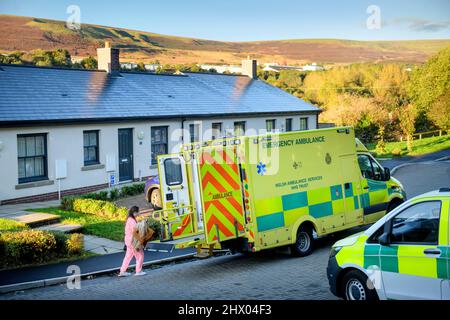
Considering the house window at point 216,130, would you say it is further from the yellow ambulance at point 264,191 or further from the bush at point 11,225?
the yellow ambulance at point 264,191

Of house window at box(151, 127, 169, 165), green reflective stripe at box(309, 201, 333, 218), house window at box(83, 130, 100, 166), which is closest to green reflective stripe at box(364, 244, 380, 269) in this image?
green reflective stripe at box(309, 201, 333, 218)

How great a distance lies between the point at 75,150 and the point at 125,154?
3.02 m

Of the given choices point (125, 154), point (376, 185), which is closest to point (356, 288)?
point (376, 185)

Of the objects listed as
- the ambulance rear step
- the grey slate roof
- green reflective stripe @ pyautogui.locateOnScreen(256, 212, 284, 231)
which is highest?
the grey slate roof

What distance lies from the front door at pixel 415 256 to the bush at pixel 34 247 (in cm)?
837

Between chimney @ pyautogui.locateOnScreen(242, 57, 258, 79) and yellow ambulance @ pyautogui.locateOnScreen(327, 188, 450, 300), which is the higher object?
chimney @ pyautogui.locateOnScreen(242, 57, 258, 79)

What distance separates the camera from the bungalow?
72.3 ft

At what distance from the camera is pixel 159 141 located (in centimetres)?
2852

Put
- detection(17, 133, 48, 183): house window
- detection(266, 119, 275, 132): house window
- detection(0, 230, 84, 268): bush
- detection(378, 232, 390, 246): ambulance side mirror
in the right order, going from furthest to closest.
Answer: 1. detection(266, 119, 275, 132): house window
2. detection(17, 133, 48, 183): house window
3. detection(0, 230, 84, 268): bush
4. detection(378, 232, 390, 246): ambulance side mirror

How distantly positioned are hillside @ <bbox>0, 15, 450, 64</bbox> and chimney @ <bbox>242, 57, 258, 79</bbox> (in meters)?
2.17

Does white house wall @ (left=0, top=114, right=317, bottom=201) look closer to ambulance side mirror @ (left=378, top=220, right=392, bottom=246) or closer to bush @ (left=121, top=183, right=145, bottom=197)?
bush @ (left=121, top=183, right=145, bottom=197)

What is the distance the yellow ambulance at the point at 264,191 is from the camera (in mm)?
13250

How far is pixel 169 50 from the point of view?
141 ft

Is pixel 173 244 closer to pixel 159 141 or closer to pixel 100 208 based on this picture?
pixel 100 208
